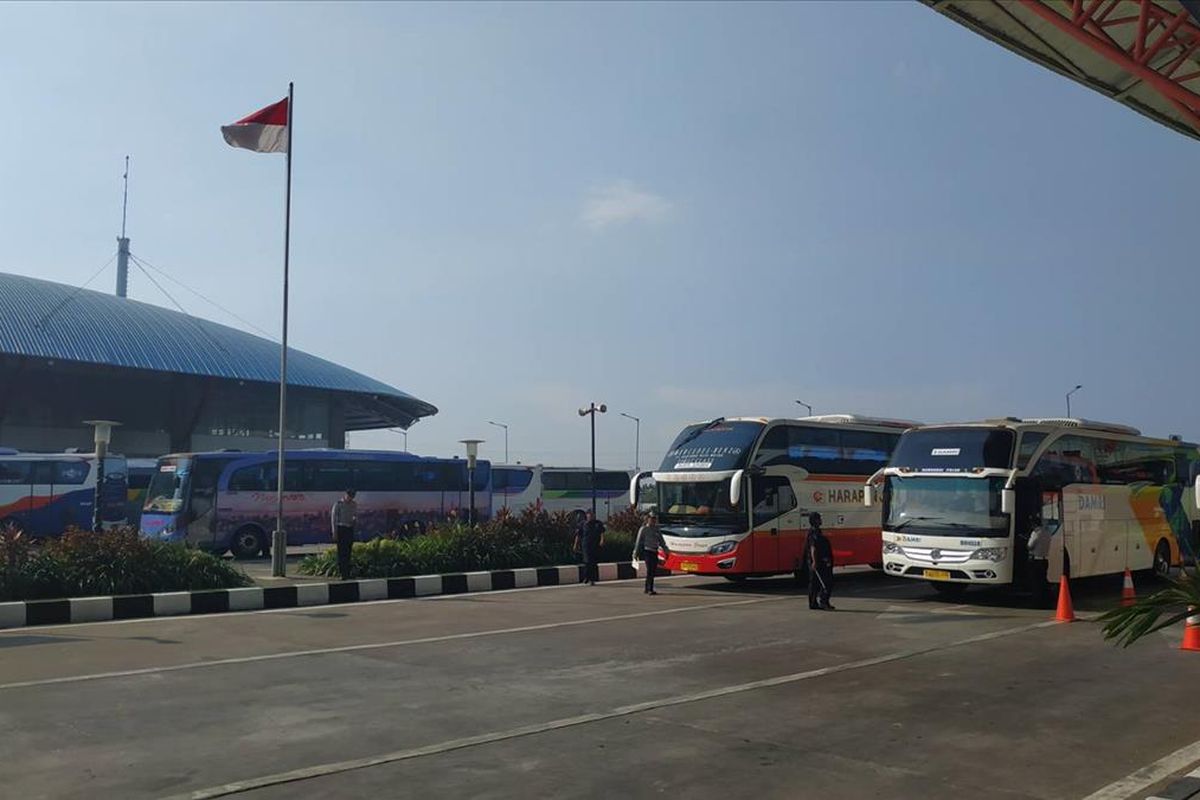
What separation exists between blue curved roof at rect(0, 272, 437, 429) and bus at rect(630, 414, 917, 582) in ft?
154

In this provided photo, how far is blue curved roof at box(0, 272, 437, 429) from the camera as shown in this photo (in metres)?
56.2

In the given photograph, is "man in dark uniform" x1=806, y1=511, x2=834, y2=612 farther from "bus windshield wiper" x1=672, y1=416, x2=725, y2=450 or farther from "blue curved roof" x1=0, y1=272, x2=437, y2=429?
"blue curved roof" x1=0, y1=272, x2=437, y2=429

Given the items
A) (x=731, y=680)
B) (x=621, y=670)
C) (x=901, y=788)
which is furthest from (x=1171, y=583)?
(x=621, y=670)

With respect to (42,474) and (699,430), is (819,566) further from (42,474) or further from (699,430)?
(42,474)

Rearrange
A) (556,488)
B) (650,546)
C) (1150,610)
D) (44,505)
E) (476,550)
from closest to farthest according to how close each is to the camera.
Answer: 1. (1150,610)
2. (650,546)
3. (476,550)
4. (44,505)
5. (556,488)

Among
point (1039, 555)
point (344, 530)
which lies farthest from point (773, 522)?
point (344, 530)

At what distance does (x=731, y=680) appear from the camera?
945 cm

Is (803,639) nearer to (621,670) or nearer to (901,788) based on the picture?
(621,670)

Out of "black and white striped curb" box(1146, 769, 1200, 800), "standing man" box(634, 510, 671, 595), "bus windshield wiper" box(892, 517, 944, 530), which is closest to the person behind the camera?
"black and white striped curb" box(1146, 769, 1200, 800)

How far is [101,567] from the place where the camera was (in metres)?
16.1

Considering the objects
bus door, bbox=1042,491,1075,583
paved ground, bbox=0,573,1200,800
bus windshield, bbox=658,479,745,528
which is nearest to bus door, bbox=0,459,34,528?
paved ground, bbox=0,573,1200,800

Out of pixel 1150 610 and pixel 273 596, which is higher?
pixel 1150 610

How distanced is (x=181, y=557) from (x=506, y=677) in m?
9.76

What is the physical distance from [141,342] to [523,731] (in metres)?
60.1
